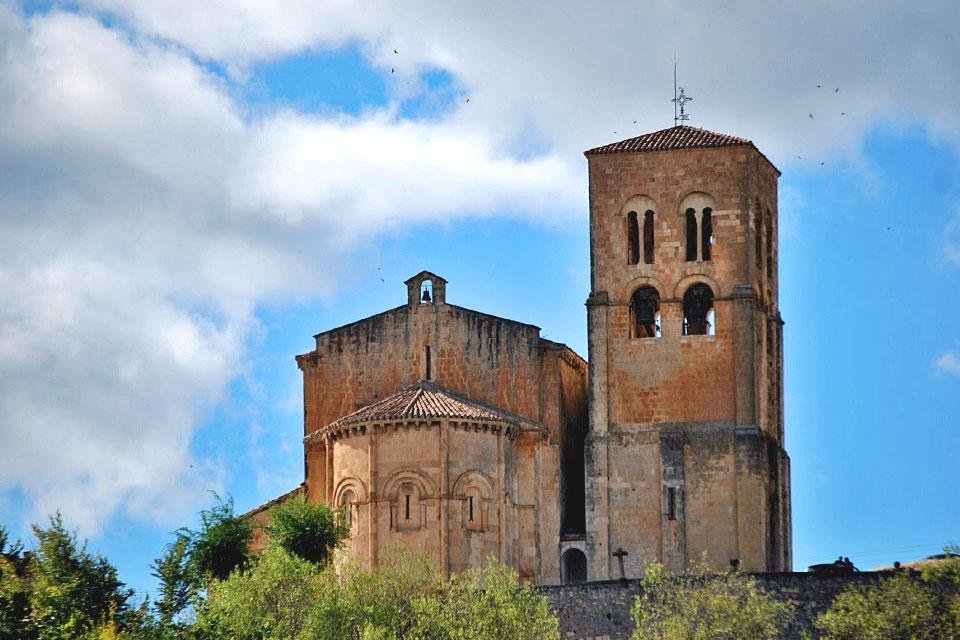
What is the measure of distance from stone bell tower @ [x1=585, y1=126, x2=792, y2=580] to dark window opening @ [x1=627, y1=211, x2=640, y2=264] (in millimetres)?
30

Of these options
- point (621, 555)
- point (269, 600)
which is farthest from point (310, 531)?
point (621, 555)

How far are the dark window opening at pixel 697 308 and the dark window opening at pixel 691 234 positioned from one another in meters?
1.01

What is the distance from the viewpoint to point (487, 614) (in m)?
75.9

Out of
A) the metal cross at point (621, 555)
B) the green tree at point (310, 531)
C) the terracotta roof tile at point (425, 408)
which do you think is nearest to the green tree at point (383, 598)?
the green tree at point (310, 531)

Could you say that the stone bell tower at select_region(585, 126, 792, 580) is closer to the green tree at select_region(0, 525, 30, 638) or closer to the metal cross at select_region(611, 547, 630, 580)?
the metal cross at select_region(611, 547, 630, 580)

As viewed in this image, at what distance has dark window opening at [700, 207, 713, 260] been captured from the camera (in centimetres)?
8850

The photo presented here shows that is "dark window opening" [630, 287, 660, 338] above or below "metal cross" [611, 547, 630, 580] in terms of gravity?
above

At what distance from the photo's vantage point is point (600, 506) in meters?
86.8

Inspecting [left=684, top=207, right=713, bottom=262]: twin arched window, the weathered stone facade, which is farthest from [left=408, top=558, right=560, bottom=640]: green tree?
[left=684, top=207, right=713, bottom=262]: twin arched window

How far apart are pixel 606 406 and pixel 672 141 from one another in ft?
27.7

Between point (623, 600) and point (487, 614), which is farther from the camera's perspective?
point (623, 600)

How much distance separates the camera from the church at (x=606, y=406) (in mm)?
85562

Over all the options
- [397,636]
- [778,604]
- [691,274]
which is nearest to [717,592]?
[778,604]

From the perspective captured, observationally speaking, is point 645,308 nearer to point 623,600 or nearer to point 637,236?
point 637,236
